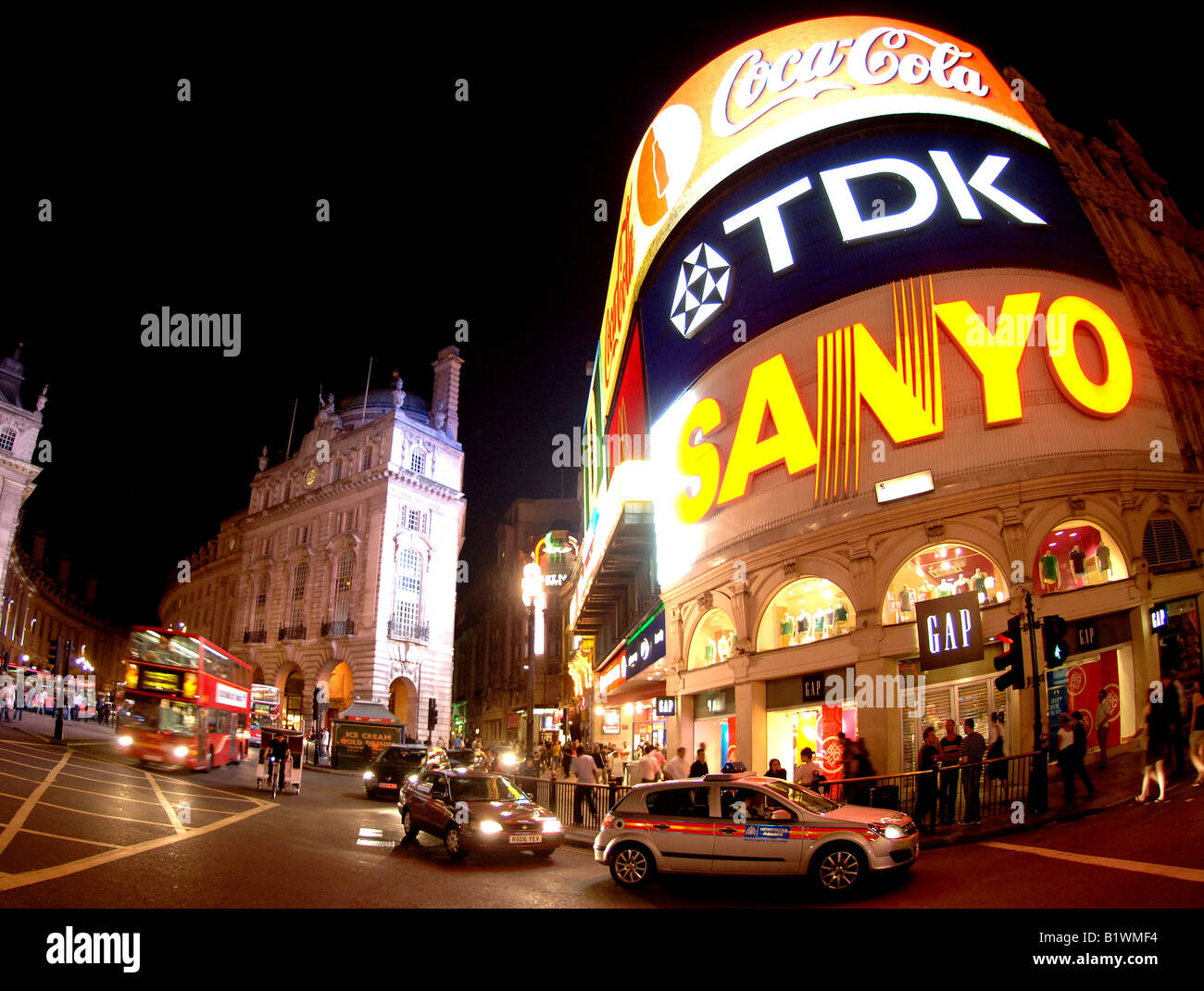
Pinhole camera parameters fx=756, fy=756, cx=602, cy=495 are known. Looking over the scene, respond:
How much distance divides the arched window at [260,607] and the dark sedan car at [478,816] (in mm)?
57259

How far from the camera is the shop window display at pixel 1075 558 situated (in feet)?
57.2

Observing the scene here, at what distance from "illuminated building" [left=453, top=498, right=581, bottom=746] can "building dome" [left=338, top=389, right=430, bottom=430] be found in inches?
649

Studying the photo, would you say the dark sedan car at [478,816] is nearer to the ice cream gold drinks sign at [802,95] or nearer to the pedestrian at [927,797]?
the pedestrian at [927,797]

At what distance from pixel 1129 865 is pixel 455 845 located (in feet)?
33.0

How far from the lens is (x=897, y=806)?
14.1m

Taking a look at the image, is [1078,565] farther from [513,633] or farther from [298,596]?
→ [513,633]

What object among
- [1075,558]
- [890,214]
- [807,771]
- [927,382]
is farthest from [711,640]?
[890,214]

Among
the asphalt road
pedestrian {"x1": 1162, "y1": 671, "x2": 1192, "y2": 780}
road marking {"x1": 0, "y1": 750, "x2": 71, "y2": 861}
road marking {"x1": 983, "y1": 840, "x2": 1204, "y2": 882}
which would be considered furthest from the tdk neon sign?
road marking {"x1": 0, "y1": 750, "x2": 71, "y2": 861}

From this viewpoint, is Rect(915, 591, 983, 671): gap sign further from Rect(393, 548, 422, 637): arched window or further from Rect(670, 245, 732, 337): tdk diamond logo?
Rect(393, 548, 422, 637): arched window

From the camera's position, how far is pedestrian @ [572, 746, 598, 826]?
18.1m

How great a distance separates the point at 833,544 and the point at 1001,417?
5274 mm

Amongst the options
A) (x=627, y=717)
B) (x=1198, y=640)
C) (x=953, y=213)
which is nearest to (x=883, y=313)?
(x=953, y=213)

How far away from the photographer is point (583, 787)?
18469mm
